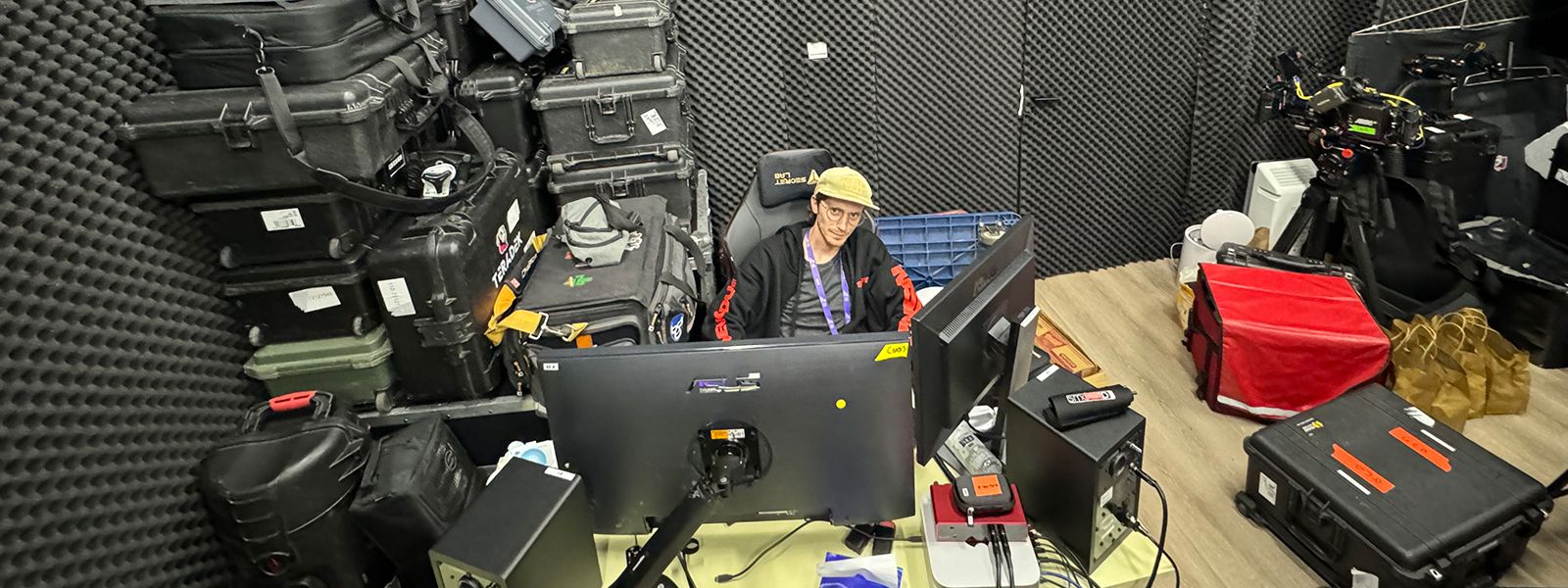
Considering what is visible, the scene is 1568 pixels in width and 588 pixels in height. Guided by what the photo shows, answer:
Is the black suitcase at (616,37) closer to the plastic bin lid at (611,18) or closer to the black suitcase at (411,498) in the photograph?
the plastic bin lid at (611,18)

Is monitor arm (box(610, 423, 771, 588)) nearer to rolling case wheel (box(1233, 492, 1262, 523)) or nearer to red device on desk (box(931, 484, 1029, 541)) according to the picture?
red device on desk (box(931, 484, 1029, 541))

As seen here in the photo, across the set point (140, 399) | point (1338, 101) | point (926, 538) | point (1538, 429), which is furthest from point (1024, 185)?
point (140, 399)

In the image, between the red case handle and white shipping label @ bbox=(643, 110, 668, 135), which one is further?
white shipping label @ bbox=(643, 110, 668, 135)

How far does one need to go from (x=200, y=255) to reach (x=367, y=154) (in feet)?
1.92

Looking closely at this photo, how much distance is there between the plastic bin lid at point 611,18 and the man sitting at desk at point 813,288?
961mm

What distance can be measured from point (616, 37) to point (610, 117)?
30 cm

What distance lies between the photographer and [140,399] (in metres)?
2.23

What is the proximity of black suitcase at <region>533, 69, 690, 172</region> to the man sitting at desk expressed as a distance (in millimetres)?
653

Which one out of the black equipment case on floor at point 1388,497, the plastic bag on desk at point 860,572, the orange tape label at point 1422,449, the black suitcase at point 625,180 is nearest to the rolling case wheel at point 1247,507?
the black equipment case on floor at point 1388,497

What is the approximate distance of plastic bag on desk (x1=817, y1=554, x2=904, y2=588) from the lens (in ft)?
6.04

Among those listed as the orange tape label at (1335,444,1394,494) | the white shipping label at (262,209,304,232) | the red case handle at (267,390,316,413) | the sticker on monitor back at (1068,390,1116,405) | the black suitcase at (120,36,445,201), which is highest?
the black suitcase at (120,36,445,201)

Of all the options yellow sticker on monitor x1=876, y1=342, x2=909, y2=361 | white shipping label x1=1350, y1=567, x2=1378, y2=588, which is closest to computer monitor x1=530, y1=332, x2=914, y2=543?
yellow sticker on monitor x1=876, y1=342, x2=909, y2=361

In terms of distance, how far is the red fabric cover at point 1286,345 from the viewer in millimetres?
3537

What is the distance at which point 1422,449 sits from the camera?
290cm
